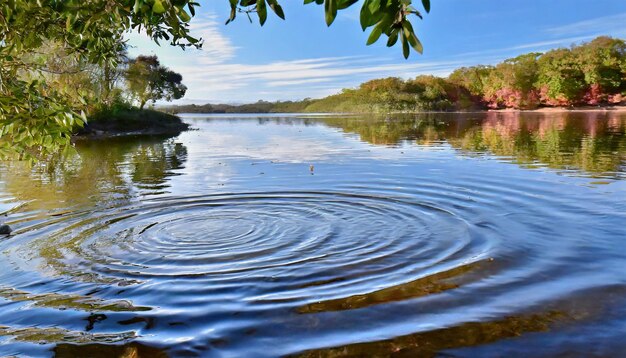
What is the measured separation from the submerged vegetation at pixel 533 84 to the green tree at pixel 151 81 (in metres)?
84.5

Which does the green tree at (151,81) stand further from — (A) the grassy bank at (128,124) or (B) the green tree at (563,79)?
(B) the green tree at (563,79)

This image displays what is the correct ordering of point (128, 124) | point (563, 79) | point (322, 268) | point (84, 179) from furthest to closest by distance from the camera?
point (563, 79), point (128, 124), point (84, 179), point (322, 268)

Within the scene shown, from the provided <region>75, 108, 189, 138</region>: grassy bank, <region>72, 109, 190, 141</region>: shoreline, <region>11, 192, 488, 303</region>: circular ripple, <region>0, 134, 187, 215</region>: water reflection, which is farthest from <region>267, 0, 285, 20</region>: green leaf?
<region>75, 108, 189, 138</region>: grassy bank

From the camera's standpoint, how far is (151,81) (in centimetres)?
7275

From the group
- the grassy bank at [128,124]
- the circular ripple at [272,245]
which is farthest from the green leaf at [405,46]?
the grassy bank at [128,124]

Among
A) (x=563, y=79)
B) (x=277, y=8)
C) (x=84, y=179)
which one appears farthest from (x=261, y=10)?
(x=563, y=79)

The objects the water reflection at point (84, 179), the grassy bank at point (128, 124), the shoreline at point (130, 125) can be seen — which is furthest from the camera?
the grassy bank at point (128, 124)

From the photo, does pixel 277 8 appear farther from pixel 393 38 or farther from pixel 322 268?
pixel 322 268

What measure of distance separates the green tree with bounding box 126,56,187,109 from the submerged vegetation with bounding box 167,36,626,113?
84.5 m

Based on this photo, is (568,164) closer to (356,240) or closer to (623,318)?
(356,240)

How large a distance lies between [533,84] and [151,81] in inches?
3757

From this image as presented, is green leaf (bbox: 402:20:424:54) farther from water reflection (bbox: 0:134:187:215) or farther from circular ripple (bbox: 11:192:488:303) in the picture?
water reflection (bbox: 0:134:187:215)

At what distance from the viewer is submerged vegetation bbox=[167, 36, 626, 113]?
4205 inches

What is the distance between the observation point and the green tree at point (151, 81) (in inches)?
2731
